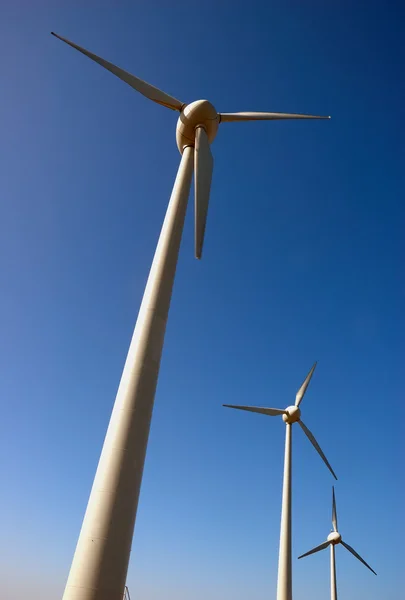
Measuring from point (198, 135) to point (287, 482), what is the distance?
3960 centimetres

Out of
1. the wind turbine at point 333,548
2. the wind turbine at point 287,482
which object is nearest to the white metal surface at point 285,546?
the wind turbine at point 287,482

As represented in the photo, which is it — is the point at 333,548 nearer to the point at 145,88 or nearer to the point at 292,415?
the point at 292,415

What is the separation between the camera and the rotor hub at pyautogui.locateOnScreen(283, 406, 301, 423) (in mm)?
52031

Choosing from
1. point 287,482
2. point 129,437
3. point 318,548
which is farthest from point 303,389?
point 129,437

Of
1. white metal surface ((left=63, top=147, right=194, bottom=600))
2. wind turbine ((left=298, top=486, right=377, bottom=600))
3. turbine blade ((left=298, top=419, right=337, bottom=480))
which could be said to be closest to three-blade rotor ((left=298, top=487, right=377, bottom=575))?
wind turbine ((left=298, top=486, right=377, bottom=600))

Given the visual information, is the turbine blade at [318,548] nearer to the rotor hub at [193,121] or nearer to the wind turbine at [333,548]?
the wind turbine at [333,548]

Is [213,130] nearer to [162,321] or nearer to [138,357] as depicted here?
[162,321]

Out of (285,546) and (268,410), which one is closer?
(285,546)

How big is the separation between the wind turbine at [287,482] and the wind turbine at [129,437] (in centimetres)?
3689

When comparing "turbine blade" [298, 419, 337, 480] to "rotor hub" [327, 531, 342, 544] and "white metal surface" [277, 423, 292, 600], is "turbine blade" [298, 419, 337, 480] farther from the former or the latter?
"rotor hub" [327, 531, 342, 544]

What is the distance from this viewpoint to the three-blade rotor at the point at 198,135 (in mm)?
16067

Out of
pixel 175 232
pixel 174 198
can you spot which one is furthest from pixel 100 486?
pixel 174 198

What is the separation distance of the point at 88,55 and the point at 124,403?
706 inches

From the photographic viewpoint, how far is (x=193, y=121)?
61.9 feet
